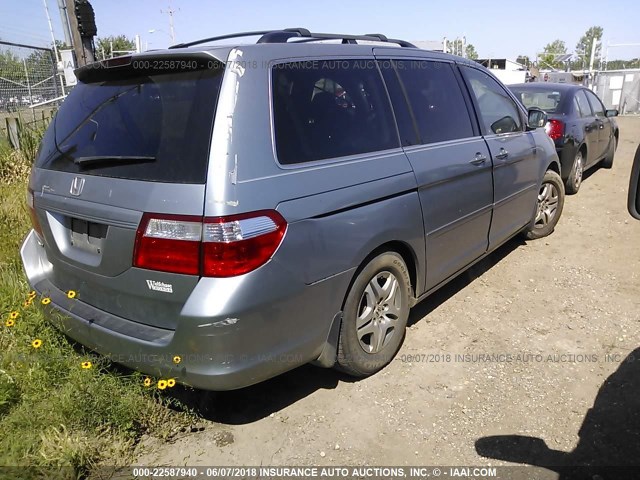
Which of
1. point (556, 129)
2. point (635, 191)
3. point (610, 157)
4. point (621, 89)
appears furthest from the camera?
point (621, 89)

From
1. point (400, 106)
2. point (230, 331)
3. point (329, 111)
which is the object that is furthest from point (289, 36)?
point (230, 331)

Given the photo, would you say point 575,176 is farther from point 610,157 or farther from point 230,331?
point 230,331

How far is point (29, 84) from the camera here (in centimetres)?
976

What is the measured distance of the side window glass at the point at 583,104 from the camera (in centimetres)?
765

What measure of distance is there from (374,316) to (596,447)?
4.42ft

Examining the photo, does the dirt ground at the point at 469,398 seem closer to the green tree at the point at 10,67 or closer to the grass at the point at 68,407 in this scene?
the grass at the point at 68,407

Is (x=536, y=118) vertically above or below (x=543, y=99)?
above

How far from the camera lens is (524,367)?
10.6ft

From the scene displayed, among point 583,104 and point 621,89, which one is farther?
point 621,89

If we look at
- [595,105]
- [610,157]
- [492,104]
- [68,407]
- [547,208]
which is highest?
[492,104]

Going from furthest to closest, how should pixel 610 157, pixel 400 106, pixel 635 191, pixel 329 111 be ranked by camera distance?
pixel 610 157 → pixel 400 106 → pixel 329 111 → pixel 635 191

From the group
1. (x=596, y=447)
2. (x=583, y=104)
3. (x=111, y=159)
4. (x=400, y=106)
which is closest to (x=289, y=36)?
(x=400, y=106)

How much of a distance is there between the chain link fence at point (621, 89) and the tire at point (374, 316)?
2237cm

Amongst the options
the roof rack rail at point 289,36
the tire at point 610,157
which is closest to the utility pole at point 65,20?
the roof rack rail at point 289,36
